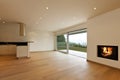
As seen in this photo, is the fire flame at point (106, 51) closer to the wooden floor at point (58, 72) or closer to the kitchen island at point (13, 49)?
the wooden floor at point (58, 72)

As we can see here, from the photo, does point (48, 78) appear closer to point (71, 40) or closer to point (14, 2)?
point (14, 2)

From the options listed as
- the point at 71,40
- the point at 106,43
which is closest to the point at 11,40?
the point at 71,40

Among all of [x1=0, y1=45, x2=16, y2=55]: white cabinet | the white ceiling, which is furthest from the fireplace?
[x1=0, y1=45, x2=16, y2=55]: white cabinet

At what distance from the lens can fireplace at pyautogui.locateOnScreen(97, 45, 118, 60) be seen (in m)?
3.93

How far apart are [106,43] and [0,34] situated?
25.2ft

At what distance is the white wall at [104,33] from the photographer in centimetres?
381

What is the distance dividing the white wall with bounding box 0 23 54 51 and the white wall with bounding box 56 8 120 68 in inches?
236

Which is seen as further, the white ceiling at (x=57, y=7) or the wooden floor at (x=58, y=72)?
the white ceiling at (x=57, y=7)

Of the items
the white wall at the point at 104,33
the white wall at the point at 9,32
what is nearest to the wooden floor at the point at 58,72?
the white wall at the point at 104,33

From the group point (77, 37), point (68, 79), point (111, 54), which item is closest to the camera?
point (68, 79)

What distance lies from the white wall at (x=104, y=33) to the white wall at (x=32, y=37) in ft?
19.7

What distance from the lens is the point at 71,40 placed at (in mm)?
8094

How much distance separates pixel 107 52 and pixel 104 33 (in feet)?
2.94

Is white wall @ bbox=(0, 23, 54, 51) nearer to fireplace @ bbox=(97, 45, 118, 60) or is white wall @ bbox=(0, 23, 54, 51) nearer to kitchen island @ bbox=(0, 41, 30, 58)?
kitchen island @ bbox=(0, 41, 30, 58)
